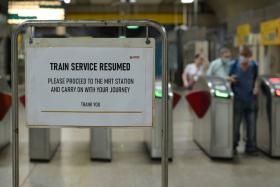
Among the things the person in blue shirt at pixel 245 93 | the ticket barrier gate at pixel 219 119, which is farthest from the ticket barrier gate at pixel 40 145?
the person in blue shirt at pixel 245 93

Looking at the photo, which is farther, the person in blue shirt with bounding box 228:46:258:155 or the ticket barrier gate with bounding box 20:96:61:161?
the person in blue shirt with bounding box 228:46:258:155

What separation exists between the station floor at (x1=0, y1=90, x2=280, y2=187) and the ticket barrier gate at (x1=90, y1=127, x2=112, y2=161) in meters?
0.11

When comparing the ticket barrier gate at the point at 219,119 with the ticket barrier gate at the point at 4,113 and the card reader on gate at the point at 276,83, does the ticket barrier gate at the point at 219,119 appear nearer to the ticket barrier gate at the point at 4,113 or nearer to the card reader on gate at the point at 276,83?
the card reader on gate at the point at 276,83

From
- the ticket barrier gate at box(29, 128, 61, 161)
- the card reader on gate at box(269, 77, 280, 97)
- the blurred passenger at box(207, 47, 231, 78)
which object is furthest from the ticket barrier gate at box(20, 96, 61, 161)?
the blurred passenger at box(207, 47, 231, 78)

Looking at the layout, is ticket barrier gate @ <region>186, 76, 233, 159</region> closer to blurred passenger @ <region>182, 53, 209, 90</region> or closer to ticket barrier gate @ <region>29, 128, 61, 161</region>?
ticket barrier gate @ <region>29, 128, 61, 161</region>

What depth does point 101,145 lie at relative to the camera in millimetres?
6449

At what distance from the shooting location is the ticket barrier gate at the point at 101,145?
644 cm

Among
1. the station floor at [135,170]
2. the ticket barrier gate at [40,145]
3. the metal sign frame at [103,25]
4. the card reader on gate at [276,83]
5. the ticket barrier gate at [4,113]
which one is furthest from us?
the ticket barrier gate at [4,113]

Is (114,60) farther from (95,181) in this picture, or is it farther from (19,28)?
(95,181)

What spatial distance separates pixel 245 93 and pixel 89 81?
11.8ft

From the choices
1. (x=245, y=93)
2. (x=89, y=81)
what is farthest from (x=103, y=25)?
(x=245, y=93)

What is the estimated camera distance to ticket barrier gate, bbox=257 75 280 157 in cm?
662

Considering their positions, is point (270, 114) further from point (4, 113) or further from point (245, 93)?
point (4, 113)

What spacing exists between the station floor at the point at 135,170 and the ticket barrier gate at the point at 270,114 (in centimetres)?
20
